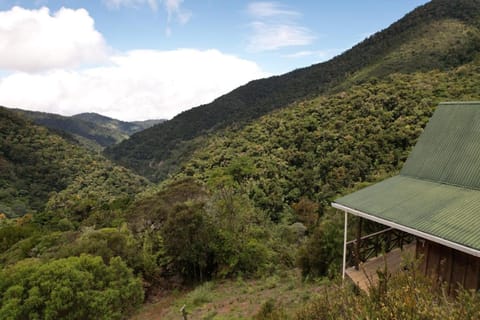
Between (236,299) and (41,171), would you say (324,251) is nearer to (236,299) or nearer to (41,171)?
(236,299)

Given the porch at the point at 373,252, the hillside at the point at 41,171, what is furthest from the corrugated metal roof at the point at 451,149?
the hillside at the point at 41,171

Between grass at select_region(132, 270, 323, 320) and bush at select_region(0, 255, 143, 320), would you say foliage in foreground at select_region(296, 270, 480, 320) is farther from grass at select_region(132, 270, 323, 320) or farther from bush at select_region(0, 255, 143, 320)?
bush at select_region(0, 255, 143, 320)

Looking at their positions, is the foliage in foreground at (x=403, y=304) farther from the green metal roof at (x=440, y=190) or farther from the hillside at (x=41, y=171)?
the hillside at (x=41, y=171)

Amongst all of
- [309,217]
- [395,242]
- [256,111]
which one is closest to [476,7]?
[256,111]

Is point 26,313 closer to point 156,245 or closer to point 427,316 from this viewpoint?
point 156,245

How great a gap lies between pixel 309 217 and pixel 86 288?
1776 cm

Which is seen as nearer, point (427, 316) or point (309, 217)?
point (427, 316)

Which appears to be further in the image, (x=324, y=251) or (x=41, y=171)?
(x=41, y=171)

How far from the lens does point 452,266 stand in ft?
21.6

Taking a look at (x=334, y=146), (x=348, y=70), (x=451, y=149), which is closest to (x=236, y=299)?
(x=451, y=149)

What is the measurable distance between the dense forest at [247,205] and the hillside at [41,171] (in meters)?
0.26

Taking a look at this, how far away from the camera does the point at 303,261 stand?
12367mm

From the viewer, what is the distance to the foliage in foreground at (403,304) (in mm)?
3186

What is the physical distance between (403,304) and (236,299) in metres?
10.4
